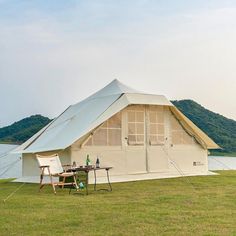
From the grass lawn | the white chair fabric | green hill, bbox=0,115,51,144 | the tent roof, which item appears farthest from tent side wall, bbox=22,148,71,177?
green hill, bbox=0,115,51,144

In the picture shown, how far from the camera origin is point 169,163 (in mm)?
11438

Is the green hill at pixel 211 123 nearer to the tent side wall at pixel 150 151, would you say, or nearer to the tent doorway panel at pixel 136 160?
the tent side wall at pixel 150 151

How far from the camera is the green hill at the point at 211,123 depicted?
3092 cm

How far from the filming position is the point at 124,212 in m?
5.82

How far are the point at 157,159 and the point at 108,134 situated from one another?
1460 mm

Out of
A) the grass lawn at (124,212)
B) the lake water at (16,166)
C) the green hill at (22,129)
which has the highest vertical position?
the green hill at (22,129)

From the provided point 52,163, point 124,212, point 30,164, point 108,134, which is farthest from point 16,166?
point 124,212

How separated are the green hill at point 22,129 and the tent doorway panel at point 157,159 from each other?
19386 mm

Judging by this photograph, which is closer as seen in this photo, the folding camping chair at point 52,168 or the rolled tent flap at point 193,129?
the folding camping chair at point 52,168

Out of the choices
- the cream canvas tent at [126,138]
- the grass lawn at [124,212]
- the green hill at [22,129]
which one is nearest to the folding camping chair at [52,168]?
the grass lawn at [124,212]

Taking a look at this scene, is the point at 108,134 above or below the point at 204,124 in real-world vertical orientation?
below

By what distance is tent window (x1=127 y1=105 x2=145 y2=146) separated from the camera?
1085 centimetres

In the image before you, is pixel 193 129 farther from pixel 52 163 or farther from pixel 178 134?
pixel 52 163

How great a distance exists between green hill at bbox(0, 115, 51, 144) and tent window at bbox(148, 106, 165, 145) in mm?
19270
